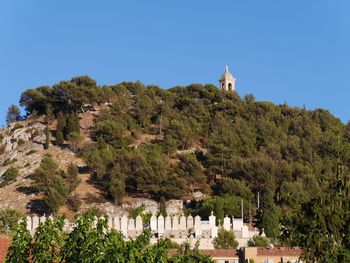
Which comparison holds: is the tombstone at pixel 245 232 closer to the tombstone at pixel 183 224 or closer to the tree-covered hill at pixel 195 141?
the tree-covered hill at pixel 195 141

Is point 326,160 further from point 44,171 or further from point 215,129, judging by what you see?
point 44,171

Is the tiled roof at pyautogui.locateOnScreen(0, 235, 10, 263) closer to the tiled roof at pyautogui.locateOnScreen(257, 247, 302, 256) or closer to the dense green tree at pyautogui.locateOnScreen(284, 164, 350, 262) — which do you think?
the dense green tree at pyautogui.locateOnScreen(284, 164, 350, 262)

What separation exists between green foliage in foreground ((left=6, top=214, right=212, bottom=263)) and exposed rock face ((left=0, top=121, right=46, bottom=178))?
196 ft

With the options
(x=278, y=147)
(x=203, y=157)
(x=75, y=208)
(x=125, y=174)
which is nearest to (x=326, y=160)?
(x=278, y=147)

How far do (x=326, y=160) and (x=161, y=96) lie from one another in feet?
83.5

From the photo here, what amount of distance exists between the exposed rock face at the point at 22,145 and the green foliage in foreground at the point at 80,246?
5983cm

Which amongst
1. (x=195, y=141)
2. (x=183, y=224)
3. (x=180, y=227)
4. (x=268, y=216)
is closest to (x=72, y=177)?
(x=195, y=141)

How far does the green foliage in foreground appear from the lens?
15.7 meters

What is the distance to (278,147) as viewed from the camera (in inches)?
3002

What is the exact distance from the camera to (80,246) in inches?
644

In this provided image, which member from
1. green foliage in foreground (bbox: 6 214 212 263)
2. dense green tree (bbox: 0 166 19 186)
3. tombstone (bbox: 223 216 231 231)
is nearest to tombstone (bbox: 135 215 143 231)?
tombstone (bbox: 223 216 231 231)

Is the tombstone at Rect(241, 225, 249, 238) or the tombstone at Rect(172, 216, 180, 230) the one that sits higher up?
the tombstone at Rect(172, 216, 180, 230)

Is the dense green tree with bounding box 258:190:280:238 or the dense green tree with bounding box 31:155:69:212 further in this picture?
the dense green tree with bounding box 31:155:69:212

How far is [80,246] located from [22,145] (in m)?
68.8
